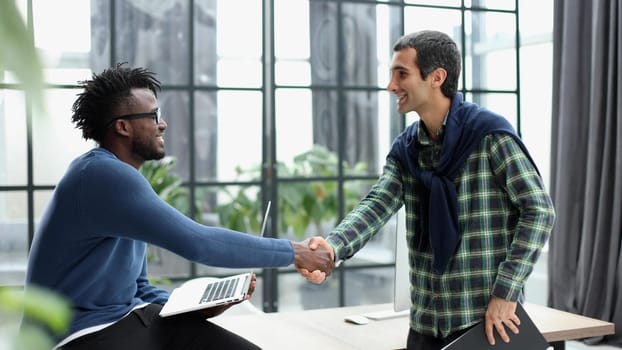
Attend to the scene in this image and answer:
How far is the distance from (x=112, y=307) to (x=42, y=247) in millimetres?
225

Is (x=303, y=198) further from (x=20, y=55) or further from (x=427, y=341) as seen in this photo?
(x=20, y=55)

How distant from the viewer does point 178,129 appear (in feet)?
13.3

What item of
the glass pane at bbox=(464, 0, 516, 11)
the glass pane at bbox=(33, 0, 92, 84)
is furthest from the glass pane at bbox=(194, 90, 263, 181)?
the glass pane at bbox=(464, 0, 516, 11)

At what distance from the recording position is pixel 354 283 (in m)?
4.44

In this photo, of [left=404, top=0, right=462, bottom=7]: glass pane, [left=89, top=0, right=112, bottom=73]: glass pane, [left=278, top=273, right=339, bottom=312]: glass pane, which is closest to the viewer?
[left=89, top=0, right=112, bottom=73]: glass pane

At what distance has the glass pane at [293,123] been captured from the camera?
4234 millimetres

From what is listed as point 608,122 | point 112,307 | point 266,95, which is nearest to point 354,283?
point 266,95

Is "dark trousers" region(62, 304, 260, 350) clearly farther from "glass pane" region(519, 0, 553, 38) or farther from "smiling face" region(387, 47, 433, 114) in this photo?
"glass pane" region(519, 0, 553, 38)

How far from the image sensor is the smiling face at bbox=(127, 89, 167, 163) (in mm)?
1948

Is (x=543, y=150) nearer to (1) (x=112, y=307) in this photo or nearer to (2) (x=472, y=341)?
(2) (x=472, y=341)

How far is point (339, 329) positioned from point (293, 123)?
6.93 ft

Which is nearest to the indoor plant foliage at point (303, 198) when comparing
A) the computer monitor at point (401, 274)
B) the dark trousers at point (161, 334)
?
the computer monitor at point (401, 274)

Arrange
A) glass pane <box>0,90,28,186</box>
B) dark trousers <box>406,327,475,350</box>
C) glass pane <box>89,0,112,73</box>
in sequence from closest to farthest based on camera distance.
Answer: dark trousers <box>406,327,475,350</box> < glass pane <box>0,90,28,186</box> < glass pane <box>89,0,112,73</box>

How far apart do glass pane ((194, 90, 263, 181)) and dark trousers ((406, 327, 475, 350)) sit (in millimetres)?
2277
